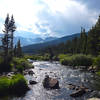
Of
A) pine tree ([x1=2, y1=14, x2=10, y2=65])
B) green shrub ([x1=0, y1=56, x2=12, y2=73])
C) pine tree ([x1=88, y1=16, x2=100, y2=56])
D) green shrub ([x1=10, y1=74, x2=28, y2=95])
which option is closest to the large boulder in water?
green shrub ([x1=10, y1=74, x2=28, y2=95])

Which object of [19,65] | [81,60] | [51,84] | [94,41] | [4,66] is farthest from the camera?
[94,41]

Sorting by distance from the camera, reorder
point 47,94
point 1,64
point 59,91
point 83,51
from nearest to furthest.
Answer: point 47,94
point 59,91
point 1,64
point 83,51

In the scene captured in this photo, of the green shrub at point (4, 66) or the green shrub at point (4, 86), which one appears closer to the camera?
the green shrub at point (4, 86)

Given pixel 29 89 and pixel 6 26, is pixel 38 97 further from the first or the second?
pixel 6 26

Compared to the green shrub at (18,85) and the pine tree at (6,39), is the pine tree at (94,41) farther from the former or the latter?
the green shrub at (18,85)

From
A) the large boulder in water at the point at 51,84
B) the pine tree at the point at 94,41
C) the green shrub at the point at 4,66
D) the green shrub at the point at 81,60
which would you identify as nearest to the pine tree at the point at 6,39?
the green shrub at the point at 4,66

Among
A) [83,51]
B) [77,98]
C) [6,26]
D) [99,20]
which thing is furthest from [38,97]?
[83,51]

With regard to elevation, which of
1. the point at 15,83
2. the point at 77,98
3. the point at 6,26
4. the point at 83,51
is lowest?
the point at 77,98

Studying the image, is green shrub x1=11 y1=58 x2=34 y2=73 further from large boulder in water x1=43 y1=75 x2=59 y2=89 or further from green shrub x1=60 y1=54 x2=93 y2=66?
green shrub x1=60 y1=54 x2=93 y2=66

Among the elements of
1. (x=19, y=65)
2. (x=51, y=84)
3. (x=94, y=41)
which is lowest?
(x=51, y=84)

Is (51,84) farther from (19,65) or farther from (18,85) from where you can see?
(19,65)

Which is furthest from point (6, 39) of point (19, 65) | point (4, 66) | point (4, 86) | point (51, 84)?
point (4, 86)

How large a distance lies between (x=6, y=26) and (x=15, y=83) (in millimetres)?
35732

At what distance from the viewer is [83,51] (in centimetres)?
7181
